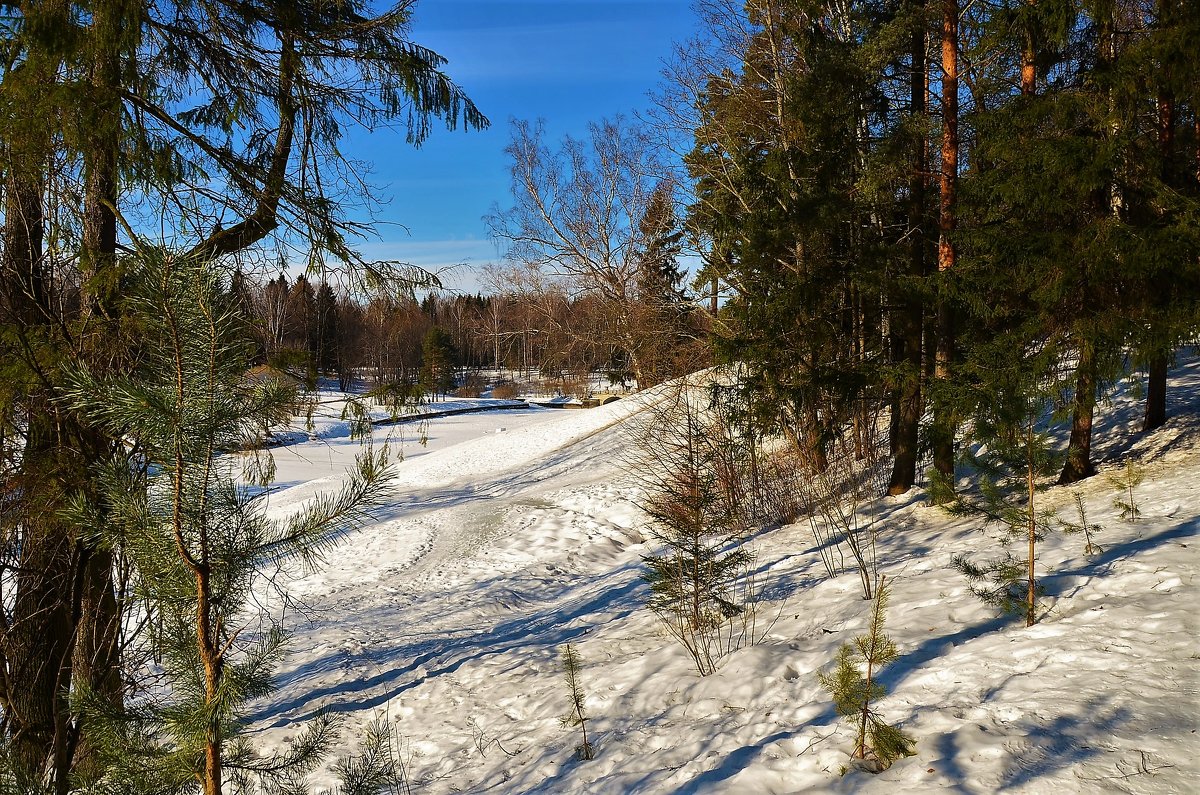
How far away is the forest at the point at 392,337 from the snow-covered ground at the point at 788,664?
0.24 meters

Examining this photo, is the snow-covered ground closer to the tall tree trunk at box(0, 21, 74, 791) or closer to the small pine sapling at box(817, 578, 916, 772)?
the small pine sapling at box(817, 578, 916, 772)

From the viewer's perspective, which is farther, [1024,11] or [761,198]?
[761,198]

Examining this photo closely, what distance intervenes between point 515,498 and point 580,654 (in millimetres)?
6896

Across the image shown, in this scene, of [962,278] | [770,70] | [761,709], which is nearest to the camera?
[761,709]

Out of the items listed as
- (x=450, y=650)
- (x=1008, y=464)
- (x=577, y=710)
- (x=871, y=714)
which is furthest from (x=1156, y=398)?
(x=450, y=650)

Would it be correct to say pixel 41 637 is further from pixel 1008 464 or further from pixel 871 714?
pixel 1008 464

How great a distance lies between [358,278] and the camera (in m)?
4.60

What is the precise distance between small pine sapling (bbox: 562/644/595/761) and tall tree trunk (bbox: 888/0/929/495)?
14.9ft

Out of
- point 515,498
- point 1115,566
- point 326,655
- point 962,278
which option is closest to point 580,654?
point 326,655

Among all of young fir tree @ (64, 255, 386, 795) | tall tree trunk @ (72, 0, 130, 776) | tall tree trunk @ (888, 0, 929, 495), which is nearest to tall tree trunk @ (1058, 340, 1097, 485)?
tall tree trunk @ (888, 0, 929, 495)

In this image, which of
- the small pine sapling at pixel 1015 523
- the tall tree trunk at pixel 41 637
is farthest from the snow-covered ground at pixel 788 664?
the tall tree trunk at pixel 41 637

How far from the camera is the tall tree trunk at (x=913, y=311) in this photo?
24.7ft

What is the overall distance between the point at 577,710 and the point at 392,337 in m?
2.99

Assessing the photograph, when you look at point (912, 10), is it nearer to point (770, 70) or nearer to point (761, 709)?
point (770, 70)
